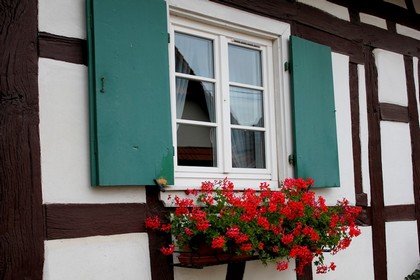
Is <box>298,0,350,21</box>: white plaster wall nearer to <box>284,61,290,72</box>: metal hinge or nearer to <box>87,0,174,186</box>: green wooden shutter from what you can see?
<box>284,61,290,72</box>: metal hinge

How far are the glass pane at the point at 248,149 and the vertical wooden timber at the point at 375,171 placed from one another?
1.16 m


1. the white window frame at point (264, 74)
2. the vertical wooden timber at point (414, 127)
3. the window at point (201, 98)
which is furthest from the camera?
the vertical wooden timber at point (414, 127)

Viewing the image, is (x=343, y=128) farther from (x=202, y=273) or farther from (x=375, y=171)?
(x=202, y=273)

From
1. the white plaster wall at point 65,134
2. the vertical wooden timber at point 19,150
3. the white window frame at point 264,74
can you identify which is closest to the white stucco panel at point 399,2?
the white window frame at point 264,74

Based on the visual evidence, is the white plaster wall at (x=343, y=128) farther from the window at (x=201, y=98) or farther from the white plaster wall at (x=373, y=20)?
the white plaster wall at (x=373, y=20)

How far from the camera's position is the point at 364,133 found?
16.3 ft

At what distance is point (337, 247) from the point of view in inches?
158

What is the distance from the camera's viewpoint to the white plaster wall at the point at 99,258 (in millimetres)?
3047

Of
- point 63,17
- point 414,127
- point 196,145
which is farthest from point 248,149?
point 414,127

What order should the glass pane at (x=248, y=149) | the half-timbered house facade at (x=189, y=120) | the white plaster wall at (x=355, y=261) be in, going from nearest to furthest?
the half-timbered house facade at (x=189, y=120) < the glass pane at (x=248, y=149) < the white plaster wall at (x=355, y=261)

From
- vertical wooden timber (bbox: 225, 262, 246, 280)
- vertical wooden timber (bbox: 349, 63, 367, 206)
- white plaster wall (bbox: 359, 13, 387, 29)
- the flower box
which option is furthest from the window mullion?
white plaster wall (bbox: 359, 13, 387, 29)

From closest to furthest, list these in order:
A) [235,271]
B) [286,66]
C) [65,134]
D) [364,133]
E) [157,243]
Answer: [65,134], [157,243], [235,271], [286,66], [364,133]

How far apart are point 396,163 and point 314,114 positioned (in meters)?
1.23

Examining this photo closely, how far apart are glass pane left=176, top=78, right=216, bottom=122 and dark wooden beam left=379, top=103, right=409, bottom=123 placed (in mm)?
1837
